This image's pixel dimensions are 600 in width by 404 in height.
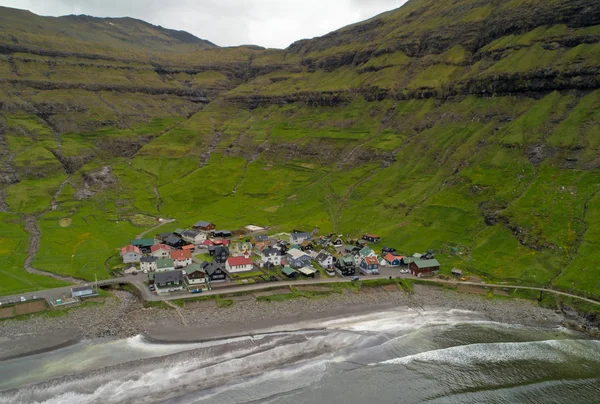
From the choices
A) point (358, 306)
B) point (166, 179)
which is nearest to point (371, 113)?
point (166, 179)

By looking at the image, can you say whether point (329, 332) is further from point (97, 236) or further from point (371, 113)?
point (371, 113)

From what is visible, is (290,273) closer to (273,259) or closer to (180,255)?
(273,259)

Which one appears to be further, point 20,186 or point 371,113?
point 371,113

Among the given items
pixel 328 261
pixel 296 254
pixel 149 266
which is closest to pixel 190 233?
pixel 149 266

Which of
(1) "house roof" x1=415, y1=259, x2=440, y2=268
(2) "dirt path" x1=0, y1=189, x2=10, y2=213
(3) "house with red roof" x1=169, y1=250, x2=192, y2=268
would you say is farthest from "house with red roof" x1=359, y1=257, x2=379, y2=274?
(2) "dirt path" x1=0, y1=189, x2=10, y2=213

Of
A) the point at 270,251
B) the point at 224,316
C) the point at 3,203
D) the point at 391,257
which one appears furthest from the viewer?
the point at 3,203

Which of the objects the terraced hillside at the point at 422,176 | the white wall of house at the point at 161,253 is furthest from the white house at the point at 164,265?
the terraced hillside at the point at 422,176
